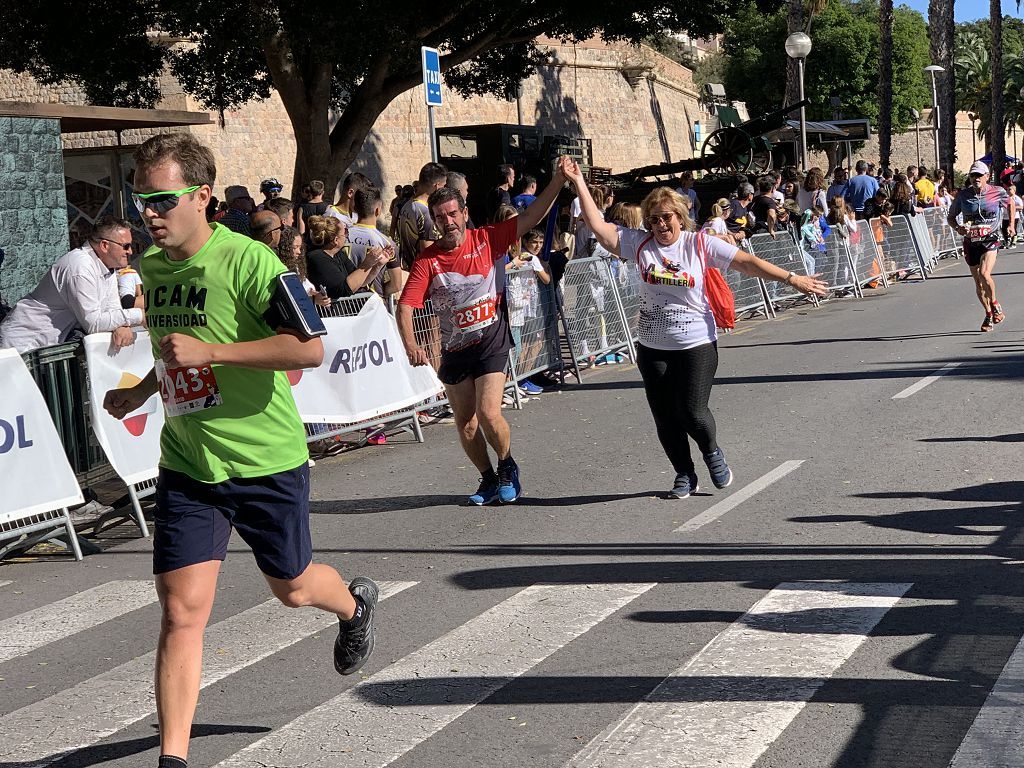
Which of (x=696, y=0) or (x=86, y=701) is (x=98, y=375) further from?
(x=696, y=0)

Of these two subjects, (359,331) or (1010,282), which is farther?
(1010,282)

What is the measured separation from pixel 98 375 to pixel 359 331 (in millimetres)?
2651

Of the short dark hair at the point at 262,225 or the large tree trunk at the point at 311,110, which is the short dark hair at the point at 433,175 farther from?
the large tree trunk at the point at 311,110

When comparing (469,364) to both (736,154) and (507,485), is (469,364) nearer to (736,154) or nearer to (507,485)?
(507,485)

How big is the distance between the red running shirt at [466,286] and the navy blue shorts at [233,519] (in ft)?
13.1

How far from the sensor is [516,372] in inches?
516

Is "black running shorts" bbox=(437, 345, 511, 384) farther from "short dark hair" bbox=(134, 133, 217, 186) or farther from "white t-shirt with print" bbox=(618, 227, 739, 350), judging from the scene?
"short dark hair" bbox=(134, 133, 217, 186)

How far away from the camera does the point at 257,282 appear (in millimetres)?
4355

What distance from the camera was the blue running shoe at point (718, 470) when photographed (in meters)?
8.57

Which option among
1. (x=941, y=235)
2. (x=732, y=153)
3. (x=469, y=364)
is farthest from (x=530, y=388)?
(x=941, y=235)

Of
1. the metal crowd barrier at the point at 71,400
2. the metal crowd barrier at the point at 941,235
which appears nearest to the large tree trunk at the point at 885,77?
the metal crowd barrier at the point at 941,235

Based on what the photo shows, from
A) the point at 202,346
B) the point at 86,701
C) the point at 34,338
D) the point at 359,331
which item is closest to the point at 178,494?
the point at 202,346

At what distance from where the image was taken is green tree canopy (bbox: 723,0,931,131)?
73.0 metres

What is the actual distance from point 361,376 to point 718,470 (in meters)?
3.37
